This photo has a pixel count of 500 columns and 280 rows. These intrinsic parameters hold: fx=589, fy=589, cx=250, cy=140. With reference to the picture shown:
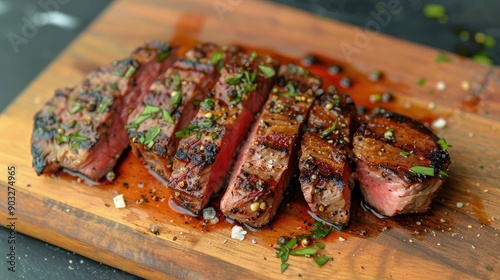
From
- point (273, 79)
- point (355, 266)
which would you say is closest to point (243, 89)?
point (273, 79)

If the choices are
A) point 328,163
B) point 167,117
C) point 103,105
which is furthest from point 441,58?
point 103,105

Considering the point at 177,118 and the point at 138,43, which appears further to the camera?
the point at 138,43

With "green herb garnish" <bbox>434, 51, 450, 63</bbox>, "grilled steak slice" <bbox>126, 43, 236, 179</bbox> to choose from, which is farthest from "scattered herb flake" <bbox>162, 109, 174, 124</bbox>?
"green herb garnish" <bbox>434, 51, 450, 63</bbox>

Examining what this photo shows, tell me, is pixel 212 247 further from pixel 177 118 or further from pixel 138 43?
pixel 138 43

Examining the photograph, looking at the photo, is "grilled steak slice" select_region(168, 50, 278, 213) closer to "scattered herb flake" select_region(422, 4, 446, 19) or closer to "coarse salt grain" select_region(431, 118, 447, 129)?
"coarse salt grain" select_region(431, 118, 447, 129)

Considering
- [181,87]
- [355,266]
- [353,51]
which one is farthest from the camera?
[353,51]

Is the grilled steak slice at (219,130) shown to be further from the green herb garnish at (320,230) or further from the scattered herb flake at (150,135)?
the green herb garnish at (320,230)
